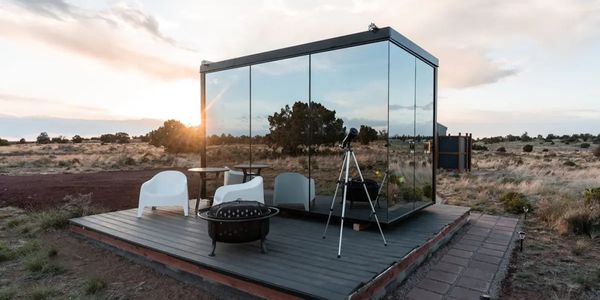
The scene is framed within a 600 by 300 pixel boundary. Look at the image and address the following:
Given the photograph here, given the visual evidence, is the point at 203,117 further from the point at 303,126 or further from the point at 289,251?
the point at 289,251

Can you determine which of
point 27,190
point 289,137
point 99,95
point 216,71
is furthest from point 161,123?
point 289,137

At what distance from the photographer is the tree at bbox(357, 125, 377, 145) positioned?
15.9ft

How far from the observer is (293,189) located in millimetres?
5555

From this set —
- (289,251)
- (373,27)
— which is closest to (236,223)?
(289,251)

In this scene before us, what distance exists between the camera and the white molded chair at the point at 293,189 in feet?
17.7

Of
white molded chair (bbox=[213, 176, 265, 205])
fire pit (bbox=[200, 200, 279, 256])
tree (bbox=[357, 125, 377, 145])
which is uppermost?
tree (bbox=[357, 125, 377, 145])

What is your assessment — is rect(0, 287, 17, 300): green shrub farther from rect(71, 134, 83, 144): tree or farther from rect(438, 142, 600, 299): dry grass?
rect(71, 134, 83, 144): tree

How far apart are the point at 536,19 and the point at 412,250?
7.67 metres

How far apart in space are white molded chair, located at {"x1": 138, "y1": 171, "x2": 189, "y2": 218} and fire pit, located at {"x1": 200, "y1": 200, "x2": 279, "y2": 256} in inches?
81.8

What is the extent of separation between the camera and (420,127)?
5789 millimetres

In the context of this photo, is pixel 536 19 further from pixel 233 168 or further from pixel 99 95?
pixel 99 95

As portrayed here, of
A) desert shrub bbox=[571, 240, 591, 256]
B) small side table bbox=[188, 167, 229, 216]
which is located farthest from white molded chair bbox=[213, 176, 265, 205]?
desert shrub bbox=[571, 240, 591, 256]

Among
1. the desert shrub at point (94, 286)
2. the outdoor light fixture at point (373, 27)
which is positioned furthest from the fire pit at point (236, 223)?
the outdoor light fixture at point (373, 27)

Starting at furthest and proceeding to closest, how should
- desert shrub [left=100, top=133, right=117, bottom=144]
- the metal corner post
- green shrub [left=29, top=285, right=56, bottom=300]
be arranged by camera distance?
desert shrub [left=100, top=133, right=117, bottom=144] → the metal corner post → green shrub [left=29, top=285, right=56, bottom=300]
